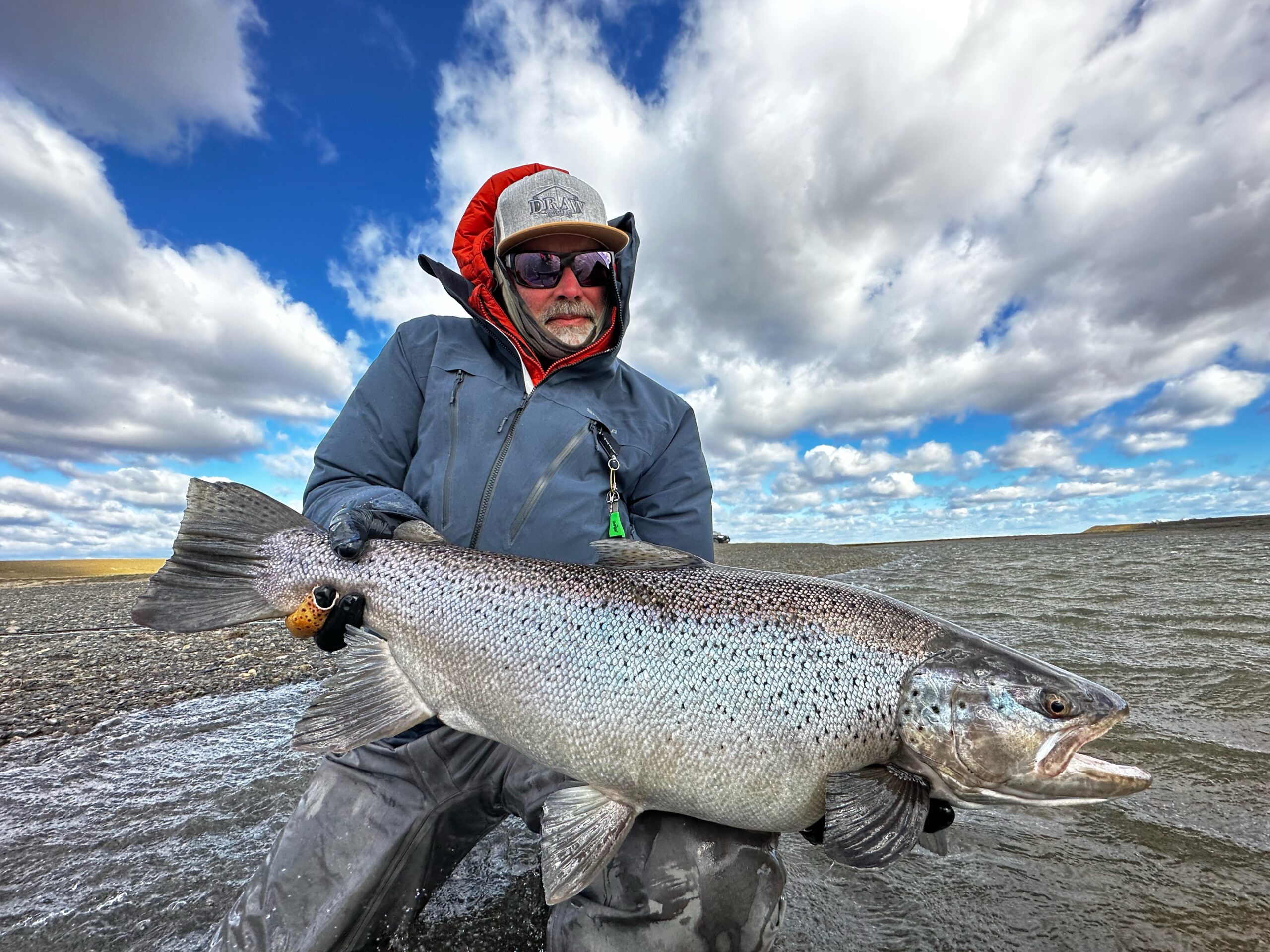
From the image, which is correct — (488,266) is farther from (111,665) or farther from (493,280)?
(111,665)

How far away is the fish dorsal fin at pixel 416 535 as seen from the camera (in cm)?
301

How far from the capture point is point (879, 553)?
113ft

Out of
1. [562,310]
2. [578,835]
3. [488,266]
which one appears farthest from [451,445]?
[578,835]

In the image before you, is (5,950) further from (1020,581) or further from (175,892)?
(1020,581)

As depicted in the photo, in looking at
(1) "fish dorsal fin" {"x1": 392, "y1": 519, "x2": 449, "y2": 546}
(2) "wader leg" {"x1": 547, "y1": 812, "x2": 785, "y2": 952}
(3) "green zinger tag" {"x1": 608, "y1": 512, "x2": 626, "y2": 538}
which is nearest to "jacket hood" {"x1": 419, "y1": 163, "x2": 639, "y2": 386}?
(3) "green zinger tag" {"x1": 608, "y1": 512, "x2": 626, "y2": 538}

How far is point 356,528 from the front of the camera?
2922mm

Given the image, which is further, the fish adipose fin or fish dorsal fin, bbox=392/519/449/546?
fish dorsal fin, bbox=392/519/449/546

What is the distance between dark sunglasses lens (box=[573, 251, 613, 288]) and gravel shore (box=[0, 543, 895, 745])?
417cm

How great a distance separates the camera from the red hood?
3805 mm

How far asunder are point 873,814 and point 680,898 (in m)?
0.84

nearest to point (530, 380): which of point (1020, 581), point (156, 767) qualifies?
point (156, 767)

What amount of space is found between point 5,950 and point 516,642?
2.42m

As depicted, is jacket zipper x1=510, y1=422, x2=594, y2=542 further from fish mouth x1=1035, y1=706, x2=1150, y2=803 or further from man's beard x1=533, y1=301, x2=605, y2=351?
fish mouth x1=1035, y1=706, x2=1150, y2=803

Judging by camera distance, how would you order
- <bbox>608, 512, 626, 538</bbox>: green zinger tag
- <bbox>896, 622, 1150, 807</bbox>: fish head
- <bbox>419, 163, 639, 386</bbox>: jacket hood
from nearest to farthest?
<bbox>896, 622, 1150, 807</bbox>: fish head
<bbox>608, 512, 626, 538</bbox>: green zinger tag
<bbox>419, 163, 639, 386</bbox>: jacket hood
